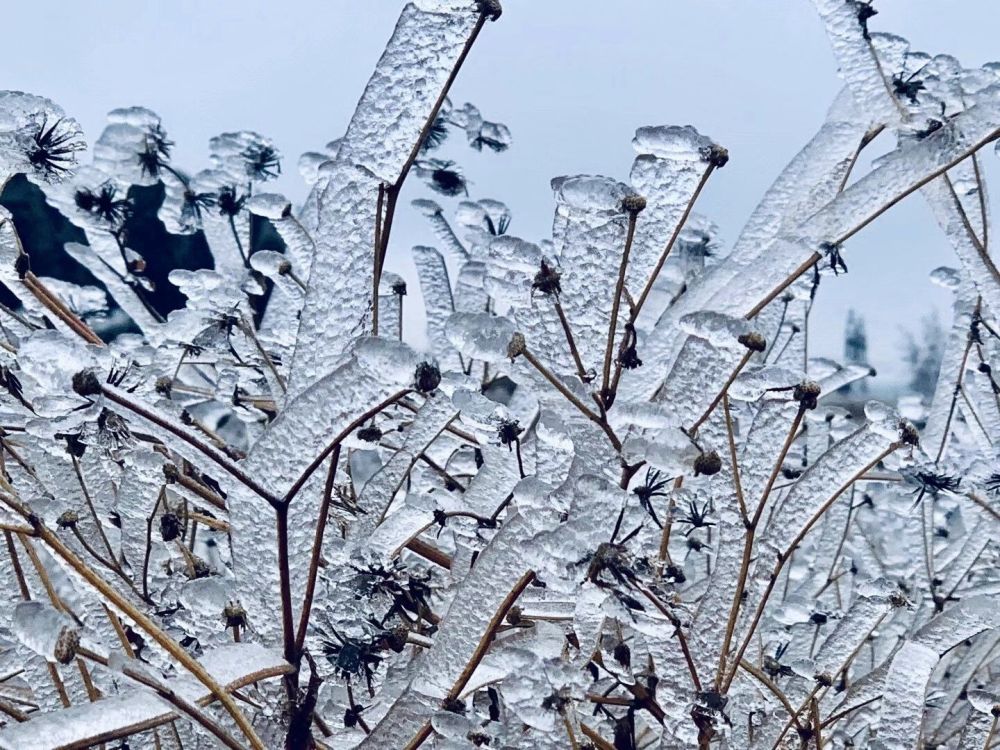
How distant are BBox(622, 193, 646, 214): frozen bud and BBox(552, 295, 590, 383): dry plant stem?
107 millimetres

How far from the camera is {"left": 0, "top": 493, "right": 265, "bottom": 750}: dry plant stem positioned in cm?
71

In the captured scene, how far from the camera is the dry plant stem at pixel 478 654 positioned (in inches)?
33.2

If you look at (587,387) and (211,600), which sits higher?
(587,387)

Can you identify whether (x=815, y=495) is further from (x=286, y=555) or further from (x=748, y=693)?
(x=286, y=555)

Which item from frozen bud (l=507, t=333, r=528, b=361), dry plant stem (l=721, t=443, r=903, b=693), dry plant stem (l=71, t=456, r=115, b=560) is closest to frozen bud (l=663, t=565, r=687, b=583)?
dry plant stem (l=721, t=443, r=903, b=693)

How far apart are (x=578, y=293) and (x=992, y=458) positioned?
3.09 feet

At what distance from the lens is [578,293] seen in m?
0.97

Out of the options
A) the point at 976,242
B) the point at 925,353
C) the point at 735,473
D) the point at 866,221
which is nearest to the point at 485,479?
the point at 735,473

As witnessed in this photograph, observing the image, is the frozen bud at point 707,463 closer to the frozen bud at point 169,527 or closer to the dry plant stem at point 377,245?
the dry plant stem at point 377,245

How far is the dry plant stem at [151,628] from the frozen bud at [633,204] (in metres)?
0.54

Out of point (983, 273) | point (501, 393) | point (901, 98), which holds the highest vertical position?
point (901, 98)

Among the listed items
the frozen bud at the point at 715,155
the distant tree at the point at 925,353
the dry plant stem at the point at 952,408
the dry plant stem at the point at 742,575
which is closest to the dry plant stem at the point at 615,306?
the frozen bud at the point at 715,155

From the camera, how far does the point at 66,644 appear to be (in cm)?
68

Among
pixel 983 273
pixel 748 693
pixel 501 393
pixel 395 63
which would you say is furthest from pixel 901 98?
pixel 501 393
